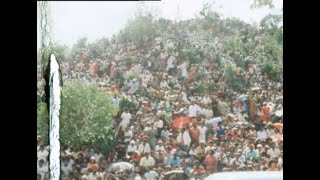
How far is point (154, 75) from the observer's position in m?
4.72

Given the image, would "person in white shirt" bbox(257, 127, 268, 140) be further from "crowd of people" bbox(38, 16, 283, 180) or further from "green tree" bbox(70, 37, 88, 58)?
"green tree" bbox(70, 37, 88, 58)

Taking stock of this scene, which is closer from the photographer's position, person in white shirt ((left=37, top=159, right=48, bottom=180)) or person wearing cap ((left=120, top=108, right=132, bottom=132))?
person in white shirt ((left=37, top=159, right=48, bottom=180))

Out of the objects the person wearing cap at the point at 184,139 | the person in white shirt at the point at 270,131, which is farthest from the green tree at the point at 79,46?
the person in white shirt at the point at 270,131

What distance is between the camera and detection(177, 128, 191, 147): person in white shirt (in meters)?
4.66

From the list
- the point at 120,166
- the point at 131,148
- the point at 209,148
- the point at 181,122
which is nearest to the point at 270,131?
the point at 209,148

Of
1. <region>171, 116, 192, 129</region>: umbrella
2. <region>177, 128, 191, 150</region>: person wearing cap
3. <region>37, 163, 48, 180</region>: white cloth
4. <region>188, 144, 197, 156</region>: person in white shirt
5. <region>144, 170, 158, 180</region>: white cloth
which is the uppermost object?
<region>171, 116, 192, 129</region>: umbrella

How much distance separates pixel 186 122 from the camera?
15.3ft

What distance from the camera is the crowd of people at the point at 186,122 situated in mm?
4641

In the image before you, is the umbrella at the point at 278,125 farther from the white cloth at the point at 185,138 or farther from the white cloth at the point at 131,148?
the white cloth at the point at 131,148

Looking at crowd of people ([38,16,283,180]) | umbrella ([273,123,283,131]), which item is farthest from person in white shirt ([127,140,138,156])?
umbrella ([273,123,283,131])

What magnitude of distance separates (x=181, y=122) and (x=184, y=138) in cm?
16

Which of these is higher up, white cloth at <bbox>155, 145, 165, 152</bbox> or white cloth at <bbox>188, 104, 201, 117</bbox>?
white cloth at <bbox>188, 104, 201, 117</bbox>
